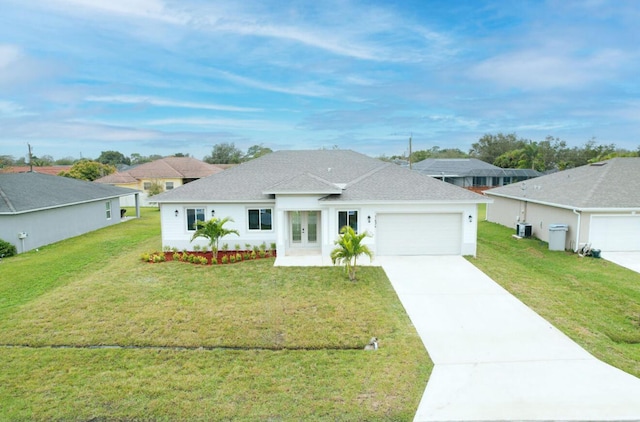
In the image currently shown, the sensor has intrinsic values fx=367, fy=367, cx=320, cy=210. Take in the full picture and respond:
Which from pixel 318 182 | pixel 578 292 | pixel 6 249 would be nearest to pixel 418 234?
pixel 318 182

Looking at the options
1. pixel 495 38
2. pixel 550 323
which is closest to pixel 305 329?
pixel 550 323

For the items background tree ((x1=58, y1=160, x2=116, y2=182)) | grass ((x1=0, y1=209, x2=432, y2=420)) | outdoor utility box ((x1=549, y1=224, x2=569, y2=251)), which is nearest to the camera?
grass ((x1=0, y1=209, x2=432, y2=420))

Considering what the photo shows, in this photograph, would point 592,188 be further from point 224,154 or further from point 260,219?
point 224,154

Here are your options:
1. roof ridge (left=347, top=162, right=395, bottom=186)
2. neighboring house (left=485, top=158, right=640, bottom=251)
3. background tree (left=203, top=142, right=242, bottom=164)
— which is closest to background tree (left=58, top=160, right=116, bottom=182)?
background tree (left=203, top=142, right=242, bottom=164)

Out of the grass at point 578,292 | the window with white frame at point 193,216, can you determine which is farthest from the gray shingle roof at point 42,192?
the grass at point 578,292

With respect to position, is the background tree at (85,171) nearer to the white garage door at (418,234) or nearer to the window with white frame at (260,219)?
the window with white frame at (260,219)

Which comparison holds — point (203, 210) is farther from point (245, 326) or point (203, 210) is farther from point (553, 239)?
point (553, 239)

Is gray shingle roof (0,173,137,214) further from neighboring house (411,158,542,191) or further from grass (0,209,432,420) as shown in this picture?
neighboring house (411,158,542,191)
